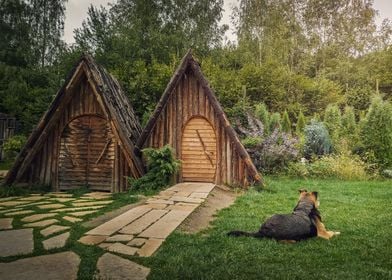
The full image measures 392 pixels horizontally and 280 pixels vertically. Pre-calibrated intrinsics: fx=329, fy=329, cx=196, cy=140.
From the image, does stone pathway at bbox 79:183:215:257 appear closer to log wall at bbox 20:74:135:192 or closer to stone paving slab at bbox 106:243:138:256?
stone paving slab at bbox 106:243:138:256

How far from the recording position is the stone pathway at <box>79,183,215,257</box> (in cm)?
445

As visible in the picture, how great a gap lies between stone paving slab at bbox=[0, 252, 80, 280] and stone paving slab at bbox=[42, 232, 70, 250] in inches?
15.1

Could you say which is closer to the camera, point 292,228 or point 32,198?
point 292,228

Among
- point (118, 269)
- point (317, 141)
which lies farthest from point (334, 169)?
point (118, 269)

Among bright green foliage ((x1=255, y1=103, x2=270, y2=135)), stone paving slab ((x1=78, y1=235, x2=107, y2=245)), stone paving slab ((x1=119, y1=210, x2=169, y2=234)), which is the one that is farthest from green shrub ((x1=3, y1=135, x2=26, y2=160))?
stone paving slab ((x1=78, y1=235, x2=107, y2=245))

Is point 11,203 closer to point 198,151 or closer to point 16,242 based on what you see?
point 16,242

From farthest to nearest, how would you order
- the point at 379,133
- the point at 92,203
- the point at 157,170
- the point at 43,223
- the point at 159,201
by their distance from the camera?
1. the point at 379,133
2. the point at 157,170
3. the point at 92,203
4. the point at 159,201
5. the point at 43,223

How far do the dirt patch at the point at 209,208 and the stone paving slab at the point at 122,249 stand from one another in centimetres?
125

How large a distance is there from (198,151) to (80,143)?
377 centimetres

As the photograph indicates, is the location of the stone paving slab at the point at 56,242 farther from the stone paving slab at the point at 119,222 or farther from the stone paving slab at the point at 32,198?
the stone paving slab at the point at 32,198

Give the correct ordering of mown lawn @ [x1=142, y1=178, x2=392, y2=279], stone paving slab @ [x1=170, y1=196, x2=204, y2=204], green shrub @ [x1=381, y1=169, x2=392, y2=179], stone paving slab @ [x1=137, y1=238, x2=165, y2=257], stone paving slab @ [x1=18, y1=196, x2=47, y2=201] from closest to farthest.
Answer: mown lawn @ [x1=142, y1=178, x2=392, y2=279] < stone paving slab @ [x1=137, y1=238, x2=165, y2=257] < stone paving slab @ [x1=170, y1=196, x2=204, y2=204] < stone paving slab @ [x1=18, y1=196, x2=47, y2=201] < green shrub @ [x1=381, y1=169, x2=392, y2=179]

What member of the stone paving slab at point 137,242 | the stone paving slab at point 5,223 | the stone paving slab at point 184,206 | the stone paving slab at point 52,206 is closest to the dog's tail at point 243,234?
the stone paving slab at point 137,242

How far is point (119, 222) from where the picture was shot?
5.63 metres

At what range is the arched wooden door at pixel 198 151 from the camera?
10742 millimetres
